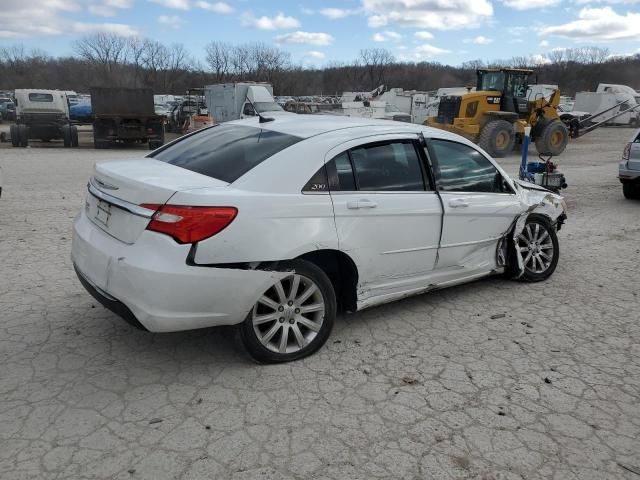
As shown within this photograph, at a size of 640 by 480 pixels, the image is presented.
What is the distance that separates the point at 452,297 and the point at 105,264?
2.98m

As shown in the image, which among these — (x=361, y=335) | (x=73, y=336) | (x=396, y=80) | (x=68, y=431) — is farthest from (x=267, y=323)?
(x=396, y=80)

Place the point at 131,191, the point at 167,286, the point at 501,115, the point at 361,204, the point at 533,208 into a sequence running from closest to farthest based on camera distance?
the point at 167,286
the point at 131,191
the point at 361,204
the point at 533,208
the point at 501,115

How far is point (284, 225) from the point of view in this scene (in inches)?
127

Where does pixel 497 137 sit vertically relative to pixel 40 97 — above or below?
below

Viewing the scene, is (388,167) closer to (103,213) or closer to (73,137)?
(103,213)

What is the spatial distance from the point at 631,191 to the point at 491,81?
9.58m

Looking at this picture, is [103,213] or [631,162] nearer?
[103,213]

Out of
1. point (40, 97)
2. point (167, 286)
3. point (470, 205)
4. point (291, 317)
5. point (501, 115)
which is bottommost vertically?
point (291, 317)

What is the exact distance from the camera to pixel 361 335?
395 cm

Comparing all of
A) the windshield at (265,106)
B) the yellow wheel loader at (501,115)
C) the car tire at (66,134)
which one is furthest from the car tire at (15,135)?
the yellow wheel loader at (501,115)

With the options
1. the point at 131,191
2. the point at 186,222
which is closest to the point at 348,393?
the point at 186,222

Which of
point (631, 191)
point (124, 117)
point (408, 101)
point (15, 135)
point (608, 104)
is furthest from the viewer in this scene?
point (608, 104)

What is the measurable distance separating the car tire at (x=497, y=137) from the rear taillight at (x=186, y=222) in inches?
609

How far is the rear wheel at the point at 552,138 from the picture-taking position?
60.2 ft
